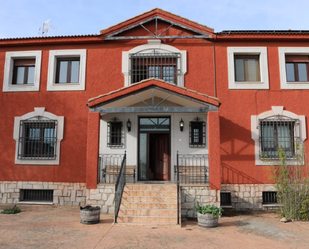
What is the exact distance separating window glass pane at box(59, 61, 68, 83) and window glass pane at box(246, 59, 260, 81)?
7.12 meters

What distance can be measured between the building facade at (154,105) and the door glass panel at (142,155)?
0.04m

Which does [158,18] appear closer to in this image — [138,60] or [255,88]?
[138,60]

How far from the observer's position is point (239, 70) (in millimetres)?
10172

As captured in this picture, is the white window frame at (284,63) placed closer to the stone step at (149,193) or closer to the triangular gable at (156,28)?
the triangular gable at (156,28)

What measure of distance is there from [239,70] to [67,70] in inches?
266

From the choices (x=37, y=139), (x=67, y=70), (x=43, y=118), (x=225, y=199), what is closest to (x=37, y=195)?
(x=37, y=139)

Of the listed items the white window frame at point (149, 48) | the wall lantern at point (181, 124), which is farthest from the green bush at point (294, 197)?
the white window frame at point (149, 48)

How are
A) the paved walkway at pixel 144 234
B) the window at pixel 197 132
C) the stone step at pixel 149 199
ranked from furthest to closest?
the window at pixel 197 132 → the stone step at pixel 149 199 → the paved walkway at pixel 144 234

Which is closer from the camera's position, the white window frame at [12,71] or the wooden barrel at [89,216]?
the wooden barrel at [89,216]

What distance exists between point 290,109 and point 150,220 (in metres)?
6.61

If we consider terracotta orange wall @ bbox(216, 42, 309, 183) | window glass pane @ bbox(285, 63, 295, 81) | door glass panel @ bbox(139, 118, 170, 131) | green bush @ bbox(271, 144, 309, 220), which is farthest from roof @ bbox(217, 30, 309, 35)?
green bush @ bbox(271, 144, 309, 220)

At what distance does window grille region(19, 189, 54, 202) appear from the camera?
9.88 m

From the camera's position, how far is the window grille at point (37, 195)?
9875mm

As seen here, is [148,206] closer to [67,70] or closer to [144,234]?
[144,234]
